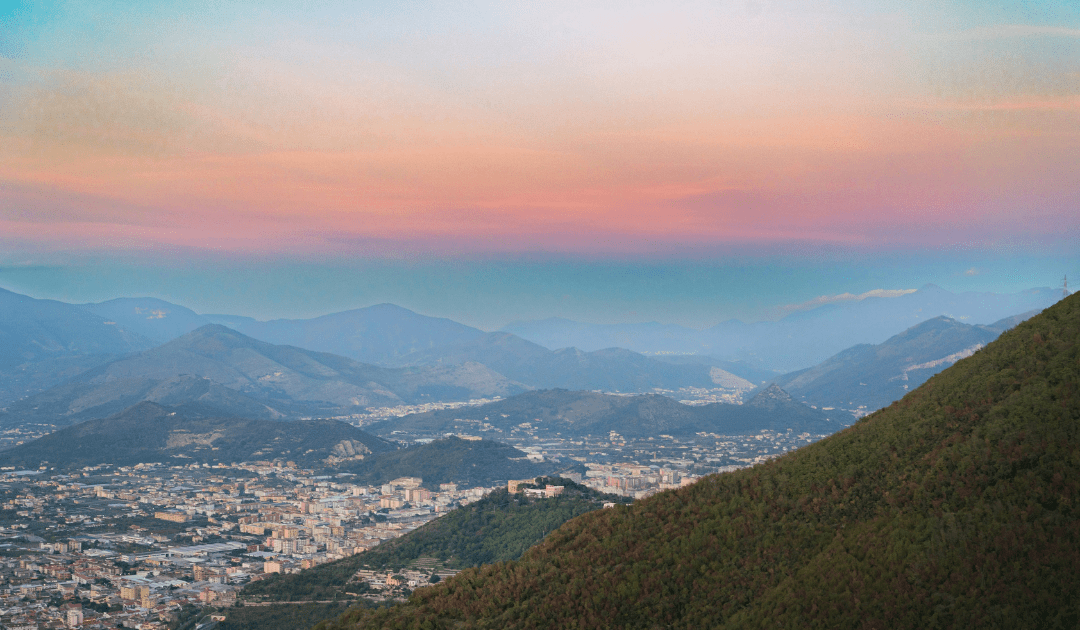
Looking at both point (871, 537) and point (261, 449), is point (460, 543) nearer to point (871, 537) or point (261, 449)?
point (871, 537)

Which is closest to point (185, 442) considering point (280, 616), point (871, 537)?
point (280, 616)

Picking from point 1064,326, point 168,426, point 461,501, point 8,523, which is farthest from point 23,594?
point 168,426

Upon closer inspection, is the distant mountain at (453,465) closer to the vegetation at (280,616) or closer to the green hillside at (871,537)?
the vegetation at (280,616)

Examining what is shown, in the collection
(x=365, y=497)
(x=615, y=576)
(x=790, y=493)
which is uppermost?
(x=790, y=493)

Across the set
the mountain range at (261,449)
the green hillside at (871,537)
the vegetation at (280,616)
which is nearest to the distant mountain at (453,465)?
the mountain range at (261,449)

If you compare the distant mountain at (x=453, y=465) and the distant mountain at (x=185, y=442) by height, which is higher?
the distant mountain at (x=185, y=442)

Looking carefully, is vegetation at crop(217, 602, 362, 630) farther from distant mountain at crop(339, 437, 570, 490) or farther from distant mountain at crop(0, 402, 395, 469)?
distant mountain at crop(0, 402, 395, 469)

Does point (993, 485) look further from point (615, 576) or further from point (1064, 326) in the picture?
point (615, 576)
